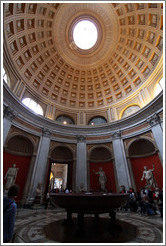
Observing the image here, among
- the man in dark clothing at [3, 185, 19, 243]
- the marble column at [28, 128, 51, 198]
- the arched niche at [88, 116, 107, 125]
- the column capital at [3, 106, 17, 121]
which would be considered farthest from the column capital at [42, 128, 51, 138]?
the man in dark clothing at [3, 185, 19, 243]

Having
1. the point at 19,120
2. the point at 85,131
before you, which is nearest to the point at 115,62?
the point at 85,131

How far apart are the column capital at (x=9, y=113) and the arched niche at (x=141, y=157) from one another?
1254 centimetres

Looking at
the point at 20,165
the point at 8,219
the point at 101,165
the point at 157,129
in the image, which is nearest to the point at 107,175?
the point at 101,165

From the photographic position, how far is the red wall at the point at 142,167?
10110 millimetres

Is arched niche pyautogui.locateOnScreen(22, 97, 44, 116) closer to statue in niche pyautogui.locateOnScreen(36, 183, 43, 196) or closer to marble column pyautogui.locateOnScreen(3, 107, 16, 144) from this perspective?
marble column pyautogui.locateOnScreen(3, 107, 16, 144)

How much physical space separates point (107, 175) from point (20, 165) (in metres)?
9.49

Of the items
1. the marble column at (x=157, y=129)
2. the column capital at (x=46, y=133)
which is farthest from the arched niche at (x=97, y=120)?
the marble column at (x=157, y=129)

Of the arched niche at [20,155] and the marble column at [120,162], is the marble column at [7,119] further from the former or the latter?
the marble column at [120,162]

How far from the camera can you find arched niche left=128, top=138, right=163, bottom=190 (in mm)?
11180

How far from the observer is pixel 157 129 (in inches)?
420

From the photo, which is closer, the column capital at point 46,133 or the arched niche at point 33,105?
the column capital at point 46,133

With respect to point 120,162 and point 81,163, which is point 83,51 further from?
point 120,162

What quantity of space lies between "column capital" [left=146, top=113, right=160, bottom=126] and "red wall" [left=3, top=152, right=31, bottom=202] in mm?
12938

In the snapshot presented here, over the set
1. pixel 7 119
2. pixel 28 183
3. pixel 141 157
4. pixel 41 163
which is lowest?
pixel 28 183
